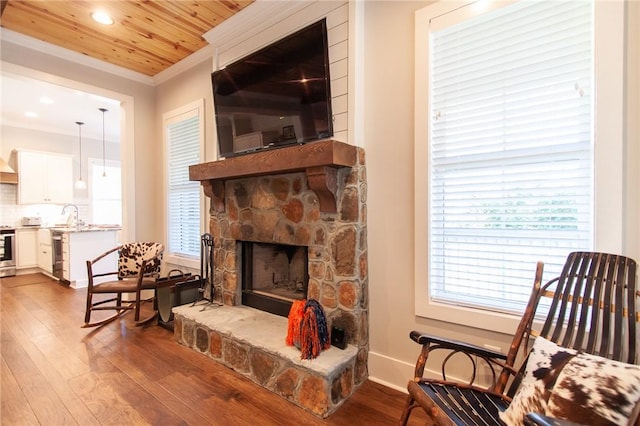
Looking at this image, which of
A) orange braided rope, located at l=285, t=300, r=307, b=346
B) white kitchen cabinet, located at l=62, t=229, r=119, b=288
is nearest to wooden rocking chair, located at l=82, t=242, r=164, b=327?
white kitchen cabinet, located at l=62, t=229, r=119, b=288

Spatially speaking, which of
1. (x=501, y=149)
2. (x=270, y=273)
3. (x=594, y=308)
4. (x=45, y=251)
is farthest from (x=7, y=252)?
(x=594, y=308)

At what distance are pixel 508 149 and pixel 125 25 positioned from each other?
11.0 feet

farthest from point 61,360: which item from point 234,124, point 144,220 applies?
point 234,124

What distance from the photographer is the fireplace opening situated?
2665 mm

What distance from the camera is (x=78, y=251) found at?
15.6ft

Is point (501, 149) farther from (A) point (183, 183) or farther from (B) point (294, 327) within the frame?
(A) point (183, 183)

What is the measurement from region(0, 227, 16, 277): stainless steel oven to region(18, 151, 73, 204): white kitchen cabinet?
2.16 feet

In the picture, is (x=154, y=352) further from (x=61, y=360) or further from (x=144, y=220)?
(x=144, y=220)

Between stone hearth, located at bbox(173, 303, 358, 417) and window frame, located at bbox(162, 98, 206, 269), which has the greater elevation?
window frame, located at bbox(162, 98, 206, 269)

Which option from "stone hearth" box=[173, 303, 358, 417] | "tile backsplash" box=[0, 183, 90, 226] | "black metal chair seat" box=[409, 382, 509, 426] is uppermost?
"tile backsplash" box=[0, 183, 90, 226]

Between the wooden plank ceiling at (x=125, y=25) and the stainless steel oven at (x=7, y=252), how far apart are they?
412 cm

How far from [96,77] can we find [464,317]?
454 centimetres

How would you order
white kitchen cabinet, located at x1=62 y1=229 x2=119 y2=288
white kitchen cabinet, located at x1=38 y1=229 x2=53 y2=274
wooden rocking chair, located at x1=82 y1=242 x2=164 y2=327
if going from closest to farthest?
wooden rocking chair, located at x1=82 y1=242 x2=164 y2=327 < white kitchen cabinet, located at x1=62 y1=229 x2=119 y2=288 < white kitchen cabinet, located at x1=38 y1=229 x2=53 y2=274

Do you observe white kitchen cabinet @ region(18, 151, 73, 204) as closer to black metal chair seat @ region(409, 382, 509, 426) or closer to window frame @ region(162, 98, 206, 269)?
window frame @ region(162, 98, 206, 269)
